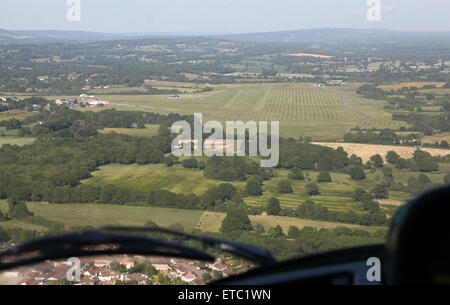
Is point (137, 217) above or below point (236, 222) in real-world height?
below

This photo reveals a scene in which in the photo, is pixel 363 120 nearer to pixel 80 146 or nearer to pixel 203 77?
pixel 80 146

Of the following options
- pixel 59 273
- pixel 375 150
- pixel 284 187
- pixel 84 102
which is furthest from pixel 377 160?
pixel 84 102

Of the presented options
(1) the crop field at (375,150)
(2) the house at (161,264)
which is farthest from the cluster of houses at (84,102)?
(2) the house at (161,264)

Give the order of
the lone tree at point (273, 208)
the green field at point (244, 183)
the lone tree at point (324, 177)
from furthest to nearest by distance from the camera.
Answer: the lone tree at point (324, 177), the green field at point (244, 183), the lone tree at point (273, 208)

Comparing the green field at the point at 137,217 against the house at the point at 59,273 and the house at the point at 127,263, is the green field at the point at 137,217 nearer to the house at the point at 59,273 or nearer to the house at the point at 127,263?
the house at the point at 127,263

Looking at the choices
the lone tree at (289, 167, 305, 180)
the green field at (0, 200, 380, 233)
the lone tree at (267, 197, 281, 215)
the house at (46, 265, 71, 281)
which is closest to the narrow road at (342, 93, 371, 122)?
the lone tree at (289, 167, 305, 180)

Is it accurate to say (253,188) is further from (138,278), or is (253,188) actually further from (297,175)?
(138,278)
